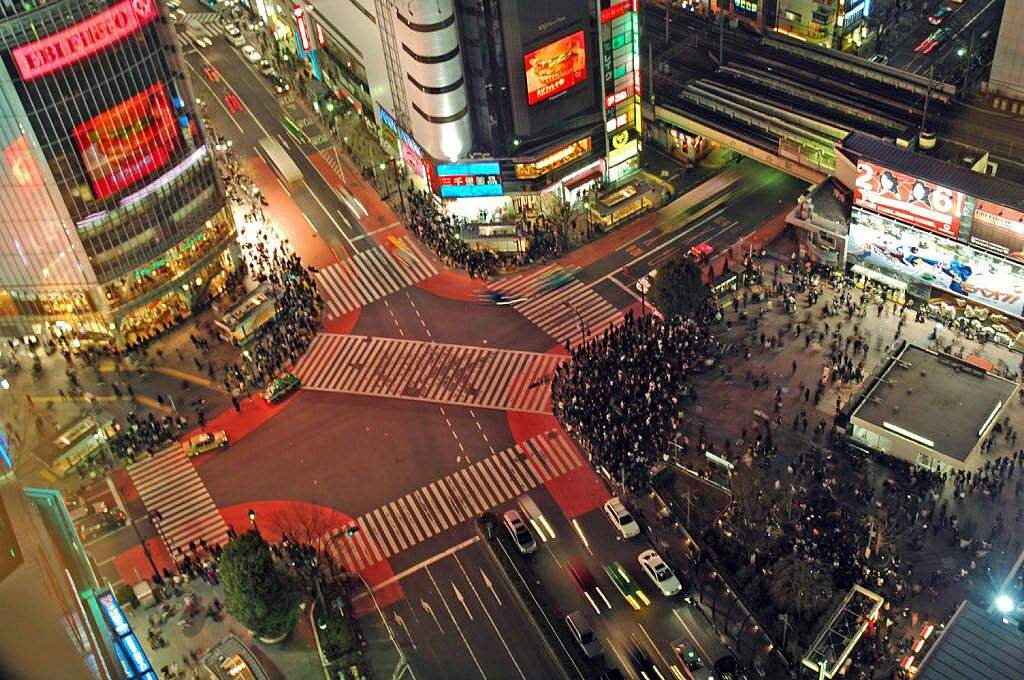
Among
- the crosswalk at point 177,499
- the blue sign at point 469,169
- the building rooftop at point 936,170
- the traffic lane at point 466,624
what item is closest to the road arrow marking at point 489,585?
the traffic lane at point 466,624

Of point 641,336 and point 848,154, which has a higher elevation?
point 848,154

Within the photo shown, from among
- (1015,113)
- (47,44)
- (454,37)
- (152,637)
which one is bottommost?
(152,637)

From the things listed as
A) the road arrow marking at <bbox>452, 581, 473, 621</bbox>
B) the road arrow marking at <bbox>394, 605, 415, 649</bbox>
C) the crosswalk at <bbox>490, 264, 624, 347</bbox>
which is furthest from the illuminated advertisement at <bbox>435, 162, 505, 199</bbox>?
the road arrow marking at <bbox>394, 605, 415, 649</bbox>

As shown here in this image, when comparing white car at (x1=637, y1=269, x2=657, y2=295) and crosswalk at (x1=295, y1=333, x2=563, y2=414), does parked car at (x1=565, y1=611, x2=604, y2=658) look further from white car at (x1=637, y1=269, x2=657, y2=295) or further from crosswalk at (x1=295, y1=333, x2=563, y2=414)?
white car at (x1=637, y1=269, x2=657, y2=295)

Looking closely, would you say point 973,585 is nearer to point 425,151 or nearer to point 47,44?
point 425,151

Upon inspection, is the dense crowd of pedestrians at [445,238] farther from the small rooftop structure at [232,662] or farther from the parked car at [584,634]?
the small rooftop structure at [232,662]

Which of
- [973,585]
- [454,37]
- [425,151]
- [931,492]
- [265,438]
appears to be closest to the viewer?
[973,585]

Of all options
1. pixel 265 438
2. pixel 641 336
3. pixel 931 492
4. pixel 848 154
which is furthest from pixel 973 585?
pixel 265 438

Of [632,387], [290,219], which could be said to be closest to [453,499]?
[632,387]
